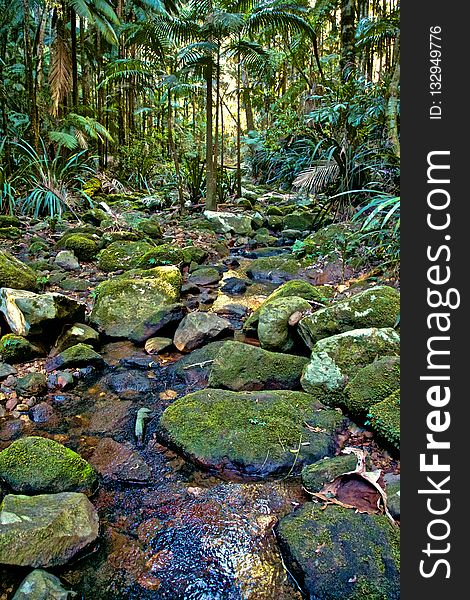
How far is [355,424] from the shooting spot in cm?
276

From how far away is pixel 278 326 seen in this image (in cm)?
373

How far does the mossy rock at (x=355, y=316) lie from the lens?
3.38 m

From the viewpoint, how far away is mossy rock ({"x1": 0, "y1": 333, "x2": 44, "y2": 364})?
370cm

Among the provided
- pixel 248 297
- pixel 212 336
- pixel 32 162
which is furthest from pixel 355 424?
pixel 32 162

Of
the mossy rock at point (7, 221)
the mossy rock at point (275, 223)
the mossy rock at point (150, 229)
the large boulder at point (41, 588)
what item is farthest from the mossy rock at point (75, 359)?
the mossy rock at point (275, 223)

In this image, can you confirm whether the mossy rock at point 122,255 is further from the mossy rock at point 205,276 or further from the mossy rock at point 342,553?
the mossy rock at point 342,553

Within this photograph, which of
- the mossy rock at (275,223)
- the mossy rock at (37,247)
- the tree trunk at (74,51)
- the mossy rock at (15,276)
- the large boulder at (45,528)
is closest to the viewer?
the large boulder at (45,528)

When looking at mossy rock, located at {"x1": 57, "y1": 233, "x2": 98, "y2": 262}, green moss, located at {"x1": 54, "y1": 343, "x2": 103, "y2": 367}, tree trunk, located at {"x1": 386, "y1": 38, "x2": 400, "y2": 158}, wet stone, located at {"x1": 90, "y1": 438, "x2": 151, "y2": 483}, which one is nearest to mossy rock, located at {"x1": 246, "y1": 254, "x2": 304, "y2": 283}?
tree trunk, located at {"x1": 386, "y1": 38, "x2": 400, "y2": 158}

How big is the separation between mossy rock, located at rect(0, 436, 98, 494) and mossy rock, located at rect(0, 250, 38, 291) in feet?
8.12

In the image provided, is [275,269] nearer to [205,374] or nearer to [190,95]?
[205,374]

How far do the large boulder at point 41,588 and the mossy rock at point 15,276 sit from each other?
3267 millimetres

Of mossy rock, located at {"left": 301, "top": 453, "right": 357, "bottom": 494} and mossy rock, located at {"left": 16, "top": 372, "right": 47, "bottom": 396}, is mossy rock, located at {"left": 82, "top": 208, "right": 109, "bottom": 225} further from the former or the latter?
mossy rock, located at {"left": 301, "top": 453, "right": 357, "bottom": 494}

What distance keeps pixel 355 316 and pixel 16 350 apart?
2637 millimetres

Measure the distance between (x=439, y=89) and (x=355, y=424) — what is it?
1.97 metres
